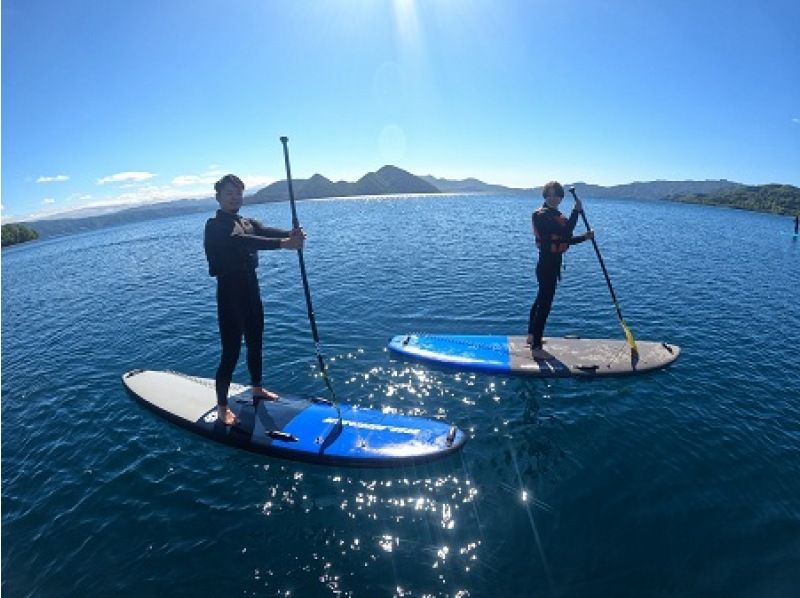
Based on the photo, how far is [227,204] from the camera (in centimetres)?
748

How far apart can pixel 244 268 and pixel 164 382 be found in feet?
18.4

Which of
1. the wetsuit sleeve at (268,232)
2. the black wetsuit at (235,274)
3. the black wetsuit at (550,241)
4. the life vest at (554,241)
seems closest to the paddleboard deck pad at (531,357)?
the black wetsuit at (550,241)

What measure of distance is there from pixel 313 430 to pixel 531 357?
6.37 meters

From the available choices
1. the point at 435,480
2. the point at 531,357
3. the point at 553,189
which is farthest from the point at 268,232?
the point at 531,357

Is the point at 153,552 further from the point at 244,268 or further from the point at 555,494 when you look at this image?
the point at 555,494

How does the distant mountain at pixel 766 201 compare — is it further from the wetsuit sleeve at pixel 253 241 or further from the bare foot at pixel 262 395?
the wetsuit sleeve at pixel 253 241

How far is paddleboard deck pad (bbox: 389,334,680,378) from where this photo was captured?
37.1 ft

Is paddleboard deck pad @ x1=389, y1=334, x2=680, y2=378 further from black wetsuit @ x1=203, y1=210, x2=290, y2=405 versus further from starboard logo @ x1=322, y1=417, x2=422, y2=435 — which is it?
black wetsuit @ x1=203, y1=210, x2=290, y2=405

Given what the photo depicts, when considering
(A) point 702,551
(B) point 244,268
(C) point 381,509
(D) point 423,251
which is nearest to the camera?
(A) point 702,551

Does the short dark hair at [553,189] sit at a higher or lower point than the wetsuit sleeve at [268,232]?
higher

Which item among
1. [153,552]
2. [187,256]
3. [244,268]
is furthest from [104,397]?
[187,256]

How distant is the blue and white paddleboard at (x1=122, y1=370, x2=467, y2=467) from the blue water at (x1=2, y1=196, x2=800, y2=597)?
38 centimetres

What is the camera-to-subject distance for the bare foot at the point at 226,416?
8880 millimetres

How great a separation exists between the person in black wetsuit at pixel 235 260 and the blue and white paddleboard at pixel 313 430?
3.36ft
